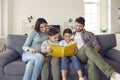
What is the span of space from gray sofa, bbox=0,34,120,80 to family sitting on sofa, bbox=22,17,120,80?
13cm

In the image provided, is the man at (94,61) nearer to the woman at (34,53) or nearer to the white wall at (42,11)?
the woman at (34,53)

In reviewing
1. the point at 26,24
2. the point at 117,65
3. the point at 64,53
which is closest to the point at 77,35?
the point at 64,53

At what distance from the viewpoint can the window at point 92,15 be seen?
301 inches

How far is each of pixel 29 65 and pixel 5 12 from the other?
4.38 meters

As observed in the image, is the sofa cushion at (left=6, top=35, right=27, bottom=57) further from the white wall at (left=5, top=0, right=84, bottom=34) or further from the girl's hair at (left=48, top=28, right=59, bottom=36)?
the white wall at (left=5, top=0, right=84, bottom=34)

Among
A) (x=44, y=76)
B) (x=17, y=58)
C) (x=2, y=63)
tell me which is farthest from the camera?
(x=17, y=58)

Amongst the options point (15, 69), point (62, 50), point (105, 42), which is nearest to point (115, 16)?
point (105, 42)

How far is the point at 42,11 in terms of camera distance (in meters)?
6.80

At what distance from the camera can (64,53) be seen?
8.15 feet

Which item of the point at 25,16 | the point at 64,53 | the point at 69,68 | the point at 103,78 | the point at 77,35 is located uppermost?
the point at 25,16

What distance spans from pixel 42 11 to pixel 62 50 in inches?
179

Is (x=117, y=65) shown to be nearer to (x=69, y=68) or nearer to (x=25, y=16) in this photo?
(x=69, y=68)

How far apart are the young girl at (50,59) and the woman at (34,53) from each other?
0.07 m

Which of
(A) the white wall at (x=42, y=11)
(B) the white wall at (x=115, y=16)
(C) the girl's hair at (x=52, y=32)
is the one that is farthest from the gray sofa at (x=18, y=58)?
(B) the white wall at (x=115, y=16)
